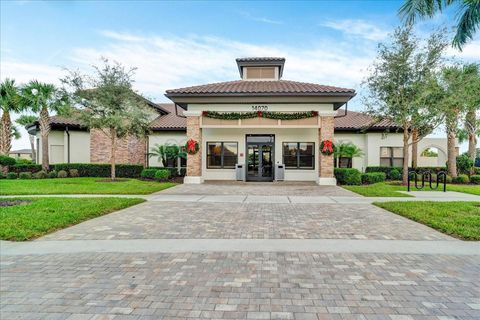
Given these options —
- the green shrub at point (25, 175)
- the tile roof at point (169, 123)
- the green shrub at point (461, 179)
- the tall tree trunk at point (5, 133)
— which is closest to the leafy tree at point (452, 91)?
the green shrub at point (461, 179)

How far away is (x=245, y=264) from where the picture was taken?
4.40m

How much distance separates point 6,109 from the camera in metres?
24.0

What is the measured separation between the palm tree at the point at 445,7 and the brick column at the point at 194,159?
12.4 metres

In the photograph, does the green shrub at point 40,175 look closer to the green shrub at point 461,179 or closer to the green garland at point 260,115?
the green garland at point 260,115

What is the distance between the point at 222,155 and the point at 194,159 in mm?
3034

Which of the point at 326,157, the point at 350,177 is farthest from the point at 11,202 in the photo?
the point at 350,177

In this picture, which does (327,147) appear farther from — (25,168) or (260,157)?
(25,168)

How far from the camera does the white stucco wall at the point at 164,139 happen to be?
917 inches

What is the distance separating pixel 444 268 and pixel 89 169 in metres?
22.9

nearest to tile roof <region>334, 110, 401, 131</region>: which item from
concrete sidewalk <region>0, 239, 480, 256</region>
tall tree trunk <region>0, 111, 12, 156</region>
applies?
concrete sidewalk <region>0, 239, 480, 256</region>

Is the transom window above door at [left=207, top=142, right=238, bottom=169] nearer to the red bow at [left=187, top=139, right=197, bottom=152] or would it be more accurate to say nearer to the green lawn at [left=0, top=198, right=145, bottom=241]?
the red bow at [left=187, top=139, right=197, bottom=152]

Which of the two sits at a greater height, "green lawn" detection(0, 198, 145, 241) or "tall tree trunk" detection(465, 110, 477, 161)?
"tall tree trunk" detection(465, 110, 477, 161)

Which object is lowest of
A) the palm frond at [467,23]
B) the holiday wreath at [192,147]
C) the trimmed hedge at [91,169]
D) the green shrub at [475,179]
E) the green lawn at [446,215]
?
the green lawn at [446,215]

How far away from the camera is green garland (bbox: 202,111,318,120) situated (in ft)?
57.7
